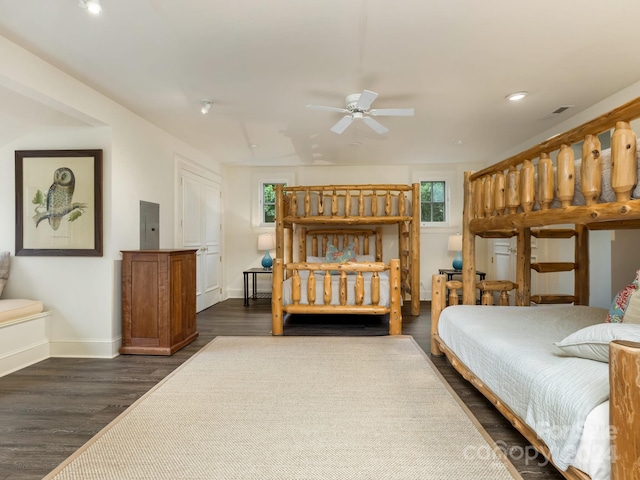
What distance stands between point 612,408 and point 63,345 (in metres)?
4.05

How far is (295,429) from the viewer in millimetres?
1895

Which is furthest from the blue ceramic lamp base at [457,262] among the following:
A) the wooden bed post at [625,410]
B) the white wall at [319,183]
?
the wooden bed post at [625,410]

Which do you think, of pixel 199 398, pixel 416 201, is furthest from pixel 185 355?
pixel 416 201

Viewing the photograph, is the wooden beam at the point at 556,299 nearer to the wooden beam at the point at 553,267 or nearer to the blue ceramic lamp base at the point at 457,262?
the wooden beam at the point at 553,267

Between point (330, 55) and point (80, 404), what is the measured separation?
297cm

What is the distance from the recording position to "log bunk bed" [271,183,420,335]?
3814mm

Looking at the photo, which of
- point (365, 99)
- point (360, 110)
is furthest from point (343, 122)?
point (365, 99)

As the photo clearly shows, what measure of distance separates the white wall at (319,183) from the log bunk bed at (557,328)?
2.91 m

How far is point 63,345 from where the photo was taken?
3195mm

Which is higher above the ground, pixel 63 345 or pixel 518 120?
pixel 518 120

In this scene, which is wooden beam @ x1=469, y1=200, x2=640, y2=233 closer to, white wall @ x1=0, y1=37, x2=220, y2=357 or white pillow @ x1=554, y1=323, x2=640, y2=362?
white pillow @ x1=554, y1=323, x2=640, y2=362

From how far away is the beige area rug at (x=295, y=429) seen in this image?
61.8 inches

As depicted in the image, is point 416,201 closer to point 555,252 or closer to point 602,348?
point 555,252

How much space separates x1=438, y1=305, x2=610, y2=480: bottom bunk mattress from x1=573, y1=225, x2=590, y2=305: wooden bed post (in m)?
0.69
